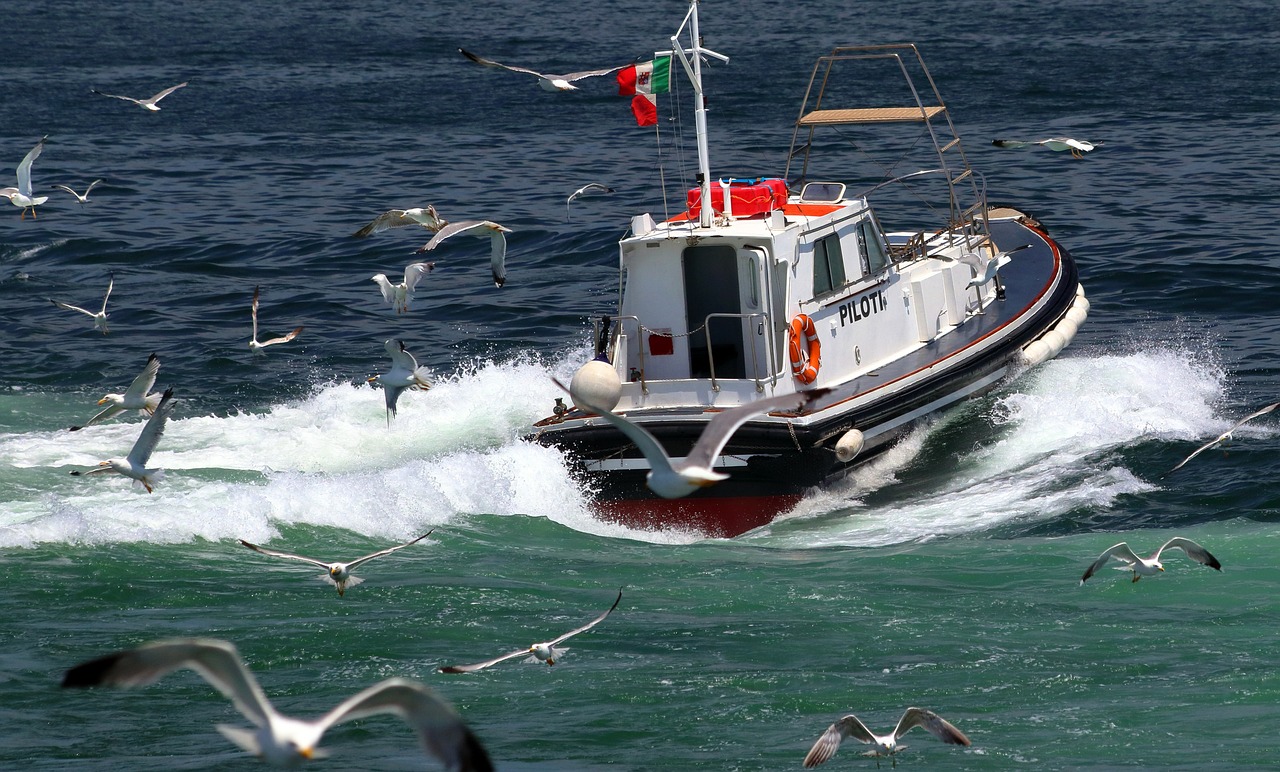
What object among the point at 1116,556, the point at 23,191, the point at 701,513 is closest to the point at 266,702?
the point at 1116,556

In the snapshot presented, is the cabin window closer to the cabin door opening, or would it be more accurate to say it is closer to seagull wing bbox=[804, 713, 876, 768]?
the cabin door opening

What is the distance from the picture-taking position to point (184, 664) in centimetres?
513

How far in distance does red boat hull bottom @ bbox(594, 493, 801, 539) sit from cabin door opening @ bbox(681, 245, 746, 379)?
1.03 m

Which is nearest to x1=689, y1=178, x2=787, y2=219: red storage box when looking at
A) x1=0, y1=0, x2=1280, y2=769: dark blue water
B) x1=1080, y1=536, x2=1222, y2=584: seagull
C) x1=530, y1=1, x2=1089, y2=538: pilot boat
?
x1=530, y1=1, x2=1089, y2=538: pilot boat

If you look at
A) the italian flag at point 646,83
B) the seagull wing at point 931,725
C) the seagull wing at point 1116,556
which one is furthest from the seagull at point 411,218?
the seagull wing at point 931,725

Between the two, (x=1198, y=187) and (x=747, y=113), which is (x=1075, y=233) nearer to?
(x=1198, y=187)

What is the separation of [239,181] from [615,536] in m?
17.0

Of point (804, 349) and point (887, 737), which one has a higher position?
point (887, 737)

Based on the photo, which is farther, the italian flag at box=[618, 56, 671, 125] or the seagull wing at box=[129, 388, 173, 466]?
the italian flag at box=[618, 56, 671, 125]

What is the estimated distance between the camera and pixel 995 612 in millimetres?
9570

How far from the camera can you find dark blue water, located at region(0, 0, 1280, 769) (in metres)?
8.32

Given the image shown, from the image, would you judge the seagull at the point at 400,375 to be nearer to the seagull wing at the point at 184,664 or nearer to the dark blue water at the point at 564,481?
the dark blue water at the point at 564,481

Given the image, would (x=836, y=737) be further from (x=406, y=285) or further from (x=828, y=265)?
(x=828, y=265)

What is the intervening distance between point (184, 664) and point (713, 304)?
7.88m
